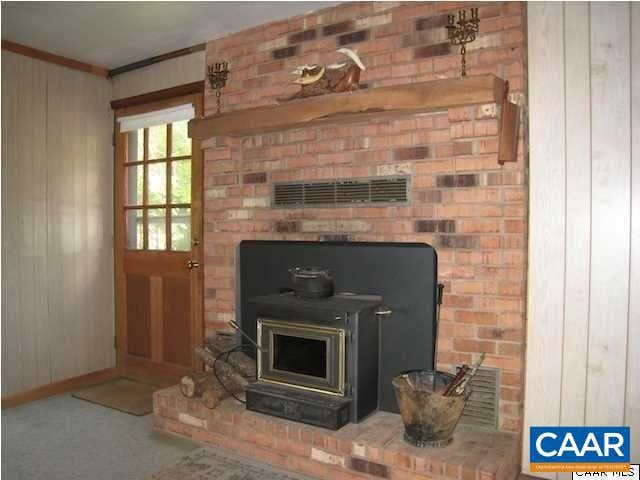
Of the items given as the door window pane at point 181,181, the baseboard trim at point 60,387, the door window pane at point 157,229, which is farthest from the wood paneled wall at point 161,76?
the baseboard trim at point 60,387

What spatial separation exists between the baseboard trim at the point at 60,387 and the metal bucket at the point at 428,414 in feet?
8.75

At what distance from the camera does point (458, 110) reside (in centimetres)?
245

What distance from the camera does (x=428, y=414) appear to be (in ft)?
7.24

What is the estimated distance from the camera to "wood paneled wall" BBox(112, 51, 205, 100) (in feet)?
11.7

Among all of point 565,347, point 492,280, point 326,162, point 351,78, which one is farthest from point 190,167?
point 565,347

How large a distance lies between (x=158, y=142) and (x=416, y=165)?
2155mm

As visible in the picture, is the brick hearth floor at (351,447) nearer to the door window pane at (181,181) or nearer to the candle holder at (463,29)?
the door window pane at (181,181)

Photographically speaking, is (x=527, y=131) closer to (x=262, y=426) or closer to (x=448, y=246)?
(x=448, y=246)

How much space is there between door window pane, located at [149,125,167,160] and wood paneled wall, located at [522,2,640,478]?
8.57 ft

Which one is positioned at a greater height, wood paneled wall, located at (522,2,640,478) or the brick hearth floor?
wood paneled wall, located at (522,2,640,478)

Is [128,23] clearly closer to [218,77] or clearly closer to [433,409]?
[218,77]

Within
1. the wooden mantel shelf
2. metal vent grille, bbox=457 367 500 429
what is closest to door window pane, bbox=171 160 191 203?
the wooden mantel shelf

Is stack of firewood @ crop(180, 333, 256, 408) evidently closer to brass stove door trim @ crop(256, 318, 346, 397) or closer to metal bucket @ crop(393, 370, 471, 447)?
brass stove door trim @ crop(256, 318, 346, 397)

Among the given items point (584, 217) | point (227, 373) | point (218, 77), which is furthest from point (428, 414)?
point (218, 77)
